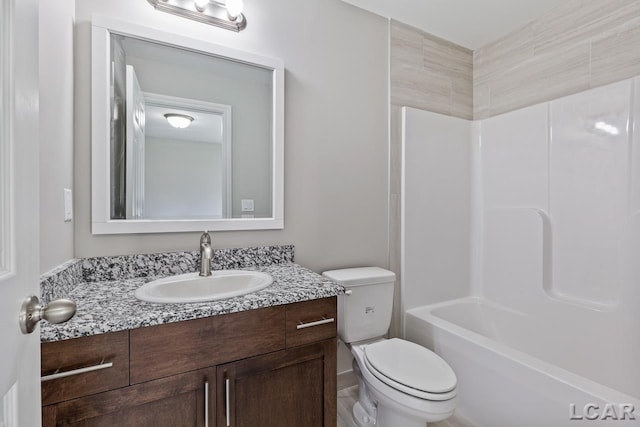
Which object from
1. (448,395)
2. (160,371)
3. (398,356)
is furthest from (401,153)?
(160,371)

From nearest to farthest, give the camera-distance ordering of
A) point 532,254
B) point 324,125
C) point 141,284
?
1. point 141,284
2. point 324,125
3. point 532,254

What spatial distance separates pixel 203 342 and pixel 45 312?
0.52 metres

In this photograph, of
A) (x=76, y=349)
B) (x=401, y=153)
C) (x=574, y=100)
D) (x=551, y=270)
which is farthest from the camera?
(x=401, y=153)

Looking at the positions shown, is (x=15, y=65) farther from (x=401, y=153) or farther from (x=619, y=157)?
(x=619, y=157)

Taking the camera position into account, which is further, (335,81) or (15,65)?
(335,81)

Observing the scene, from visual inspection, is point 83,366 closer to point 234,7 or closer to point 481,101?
point 234,7

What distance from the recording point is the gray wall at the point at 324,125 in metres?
1.58

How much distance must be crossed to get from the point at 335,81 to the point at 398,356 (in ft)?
5.11

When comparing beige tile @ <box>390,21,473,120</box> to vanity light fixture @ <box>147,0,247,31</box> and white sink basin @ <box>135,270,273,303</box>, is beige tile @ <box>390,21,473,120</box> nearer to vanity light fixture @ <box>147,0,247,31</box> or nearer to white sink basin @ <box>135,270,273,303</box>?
vanity light fixture @ <box>147,0,247,31</box>

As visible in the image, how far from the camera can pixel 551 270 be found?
193cm

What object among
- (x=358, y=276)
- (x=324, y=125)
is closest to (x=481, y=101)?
(x=324, y=125)

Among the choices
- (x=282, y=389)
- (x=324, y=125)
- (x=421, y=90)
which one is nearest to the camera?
(x=282, y=389)

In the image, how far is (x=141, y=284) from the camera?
48.7 inches

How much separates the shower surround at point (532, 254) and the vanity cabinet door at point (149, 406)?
4.35 ft
